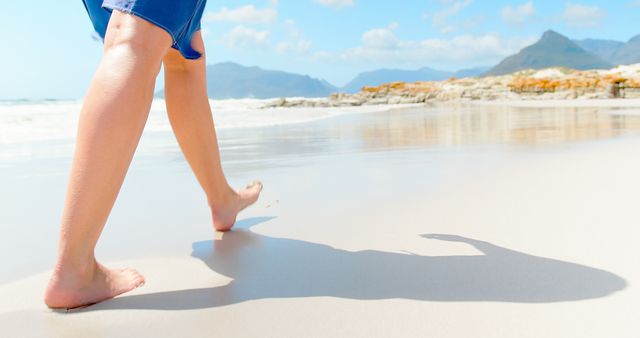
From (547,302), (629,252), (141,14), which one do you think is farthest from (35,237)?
(629,252)

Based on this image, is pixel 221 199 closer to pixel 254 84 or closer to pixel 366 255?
pixel 366 255

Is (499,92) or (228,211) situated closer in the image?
(228,211)

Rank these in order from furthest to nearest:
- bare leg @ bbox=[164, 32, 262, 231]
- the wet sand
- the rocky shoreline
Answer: the rocky shoreline < bare leg @ bbox=[164, 32, 262, 231] < the wet sand

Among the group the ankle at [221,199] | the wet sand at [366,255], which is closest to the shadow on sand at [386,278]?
the wet sand at [366,255]

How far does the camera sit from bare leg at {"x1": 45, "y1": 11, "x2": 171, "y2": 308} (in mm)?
998

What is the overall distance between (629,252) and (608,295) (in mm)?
294

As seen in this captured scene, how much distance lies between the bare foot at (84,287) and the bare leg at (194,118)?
479 millimetres

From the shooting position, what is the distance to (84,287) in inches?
40.3

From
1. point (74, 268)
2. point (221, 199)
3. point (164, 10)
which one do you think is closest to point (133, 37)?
point (164, 10)

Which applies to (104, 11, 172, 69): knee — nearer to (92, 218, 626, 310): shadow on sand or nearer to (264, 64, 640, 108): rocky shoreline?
(92, 218, 626, 310): shadow on sand

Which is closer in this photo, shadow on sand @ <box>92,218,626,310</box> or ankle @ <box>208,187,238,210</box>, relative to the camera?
shadow on sand @ <box>92,218,626,310</box>

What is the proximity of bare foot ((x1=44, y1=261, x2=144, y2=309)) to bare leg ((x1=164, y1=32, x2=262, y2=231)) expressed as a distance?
1.57 ft

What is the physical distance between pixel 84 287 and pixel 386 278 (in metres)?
0.58

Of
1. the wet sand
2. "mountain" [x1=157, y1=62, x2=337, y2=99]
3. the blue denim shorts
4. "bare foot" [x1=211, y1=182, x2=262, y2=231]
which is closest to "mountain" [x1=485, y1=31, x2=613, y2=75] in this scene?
"mountain" [x1=157, y1=62, x2=337, y2=99]
